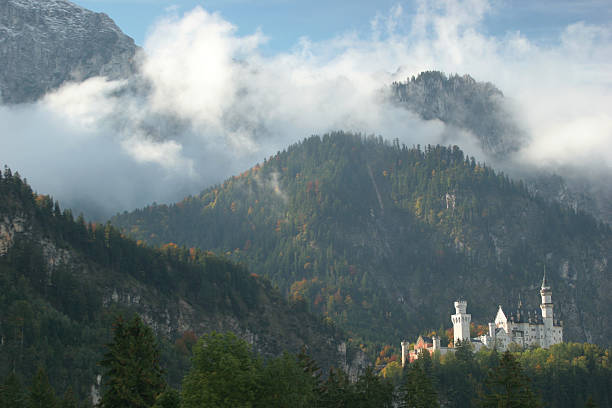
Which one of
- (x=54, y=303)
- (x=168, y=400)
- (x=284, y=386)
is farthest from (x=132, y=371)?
(x=54, y=303)

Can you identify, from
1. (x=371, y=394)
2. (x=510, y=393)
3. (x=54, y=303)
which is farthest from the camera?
(x=54, y=303)

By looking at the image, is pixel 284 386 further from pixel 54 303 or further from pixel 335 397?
pixel 54 303

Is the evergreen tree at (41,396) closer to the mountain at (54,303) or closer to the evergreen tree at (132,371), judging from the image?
the evergreen tree at (132,371)

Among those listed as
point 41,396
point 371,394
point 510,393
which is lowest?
point 510,393

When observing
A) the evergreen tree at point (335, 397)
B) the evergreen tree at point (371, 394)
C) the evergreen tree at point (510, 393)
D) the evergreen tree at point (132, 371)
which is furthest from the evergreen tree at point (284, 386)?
the evergreen tree at point (510, 393)

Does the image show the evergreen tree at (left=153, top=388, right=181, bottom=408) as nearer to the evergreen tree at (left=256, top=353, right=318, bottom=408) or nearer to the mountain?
the evergreen tree at (left=256, top=353, right=318, bottom=408)

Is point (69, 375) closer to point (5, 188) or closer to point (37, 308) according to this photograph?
point (37, 308)

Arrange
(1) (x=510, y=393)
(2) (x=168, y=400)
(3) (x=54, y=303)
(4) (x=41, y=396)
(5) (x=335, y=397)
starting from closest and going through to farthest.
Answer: (2) (x=168, y=400), (1) (x=510, y=393), (4) (x=41, y=396), (5) (x=335, y=397), (3) (x=54, y=303)

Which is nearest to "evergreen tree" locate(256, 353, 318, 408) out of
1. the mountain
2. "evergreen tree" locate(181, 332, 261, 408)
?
"evergreen tree" locate(181, 332, 261, 408)

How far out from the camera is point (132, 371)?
8438 centimetres

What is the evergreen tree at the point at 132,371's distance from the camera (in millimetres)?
83438

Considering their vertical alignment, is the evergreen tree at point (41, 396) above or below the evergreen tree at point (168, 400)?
above

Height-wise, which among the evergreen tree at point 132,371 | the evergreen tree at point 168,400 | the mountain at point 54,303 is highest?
the mountain at point 54,303

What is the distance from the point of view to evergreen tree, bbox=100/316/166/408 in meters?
83.4
